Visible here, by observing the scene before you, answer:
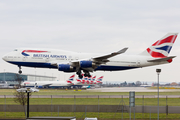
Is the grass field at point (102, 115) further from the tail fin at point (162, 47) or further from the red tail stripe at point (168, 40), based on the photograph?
the red tail stripe at point (168, 40)

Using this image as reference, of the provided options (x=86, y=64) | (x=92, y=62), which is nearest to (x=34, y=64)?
(x=86, y=64)

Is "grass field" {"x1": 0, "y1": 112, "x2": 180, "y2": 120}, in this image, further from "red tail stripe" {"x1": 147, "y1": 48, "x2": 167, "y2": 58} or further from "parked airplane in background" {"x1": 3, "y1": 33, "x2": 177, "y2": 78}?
"red tail stripe" {"x1": 147, "y1": 48, "x2": 167, "y2": 58}

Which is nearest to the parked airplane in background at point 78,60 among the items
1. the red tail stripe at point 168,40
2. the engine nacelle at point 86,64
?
the engine nacelle at point 86,64

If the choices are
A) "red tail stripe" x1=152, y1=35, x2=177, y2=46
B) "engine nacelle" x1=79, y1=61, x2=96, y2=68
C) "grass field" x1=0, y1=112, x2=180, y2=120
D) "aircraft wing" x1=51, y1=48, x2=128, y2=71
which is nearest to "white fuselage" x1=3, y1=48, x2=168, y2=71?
"aircraft wing" x1=51, y1=48, x2=128, y2=71

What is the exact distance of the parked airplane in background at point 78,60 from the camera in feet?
161

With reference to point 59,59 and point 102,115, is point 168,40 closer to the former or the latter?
point 59,59

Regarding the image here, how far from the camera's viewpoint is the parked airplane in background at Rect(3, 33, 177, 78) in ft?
161

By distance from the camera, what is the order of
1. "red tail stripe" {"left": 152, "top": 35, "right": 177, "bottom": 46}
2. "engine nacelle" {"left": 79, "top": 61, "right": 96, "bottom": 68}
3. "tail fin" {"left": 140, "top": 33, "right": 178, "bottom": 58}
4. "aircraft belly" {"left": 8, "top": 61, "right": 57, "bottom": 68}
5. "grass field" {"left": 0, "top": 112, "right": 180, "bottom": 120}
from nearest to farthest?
"grass field" {"left": 0, "top": 112, "right": 180, "bottom": 120} → "engine nacelle" {"left": 79, "top": 61, "right": 96, "bottom": 68} → "aircraft belly" {"left": 8, "top": 61, "right": 57, "bottom": 68} → "tail fin" {"left": 140, "top": 33, "right": 178, "bottom": 58} → "red tail stripe" {"left": 152, "top": 35, "right": 177, "bottom": 46}

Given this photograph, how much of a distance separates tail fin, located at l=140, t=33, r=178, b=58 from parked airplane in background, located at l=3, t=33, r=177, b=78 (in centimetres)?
73

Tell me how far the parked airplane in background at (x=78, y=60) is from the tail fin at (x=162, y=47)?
2.41 ft

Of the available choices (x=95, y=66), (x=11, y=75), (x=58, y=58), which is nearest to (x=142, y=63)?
(x=95, y=66)

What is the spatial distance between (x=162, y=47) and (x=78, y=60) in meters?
18.5

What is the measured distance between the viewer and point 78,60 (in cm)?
4978

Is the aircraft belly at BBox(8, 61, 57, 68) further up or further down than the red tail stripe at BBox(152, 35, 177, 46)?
further down
